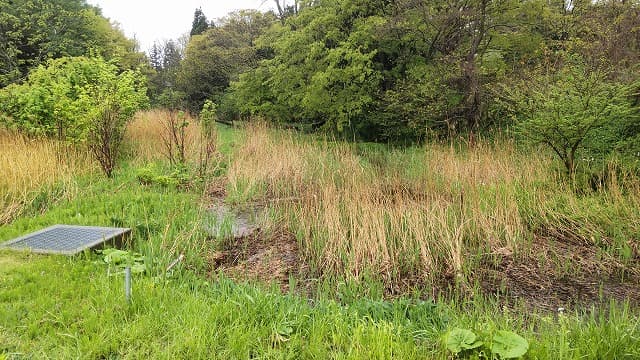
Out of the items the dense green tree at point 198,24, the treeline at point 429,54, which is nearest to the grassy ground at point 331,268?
the treeline at point 429,54

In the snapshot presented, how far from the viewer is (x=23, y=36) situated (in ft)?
43.6

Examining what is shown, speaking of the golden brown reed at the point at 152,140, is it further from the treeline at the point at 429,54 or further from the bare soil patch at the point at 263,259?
the bare soil patch at the point at 263,259

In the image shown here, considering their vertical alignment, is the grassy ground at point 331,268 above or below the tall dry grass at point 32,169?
below

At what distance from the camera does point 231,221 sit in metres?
4.00

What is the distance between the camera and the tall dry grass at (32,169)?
416 centimetres

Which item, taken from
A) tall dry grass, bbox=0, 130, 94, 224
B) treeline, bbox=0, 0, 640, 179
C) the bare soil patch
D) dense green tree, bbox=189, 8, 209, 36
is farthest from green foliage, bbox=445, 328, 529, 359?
dense green tree, bbox=189, 8, 209, 36

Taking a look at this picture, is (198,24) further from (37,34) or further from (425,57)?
(425,57)

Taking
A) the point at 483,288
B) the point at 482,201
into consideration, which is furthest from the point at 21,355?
the point at 482,201

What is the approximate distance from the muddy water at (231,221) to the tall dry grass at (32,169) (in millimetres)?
1666

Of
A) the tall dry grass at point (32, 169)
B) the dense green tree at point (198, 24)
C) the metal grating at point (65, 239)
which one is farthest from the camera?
the dense green tree at point (198, 24)

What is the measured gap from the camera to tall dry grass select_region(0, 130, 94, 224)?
4156 millimetres

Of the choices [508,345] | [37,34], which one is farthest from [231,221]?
[37,34]

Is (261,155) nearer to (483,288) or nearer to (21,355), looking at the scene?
(483,288)

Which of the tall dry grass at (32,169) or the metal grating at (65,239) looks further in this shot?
the tall dry grass at (32,169)
